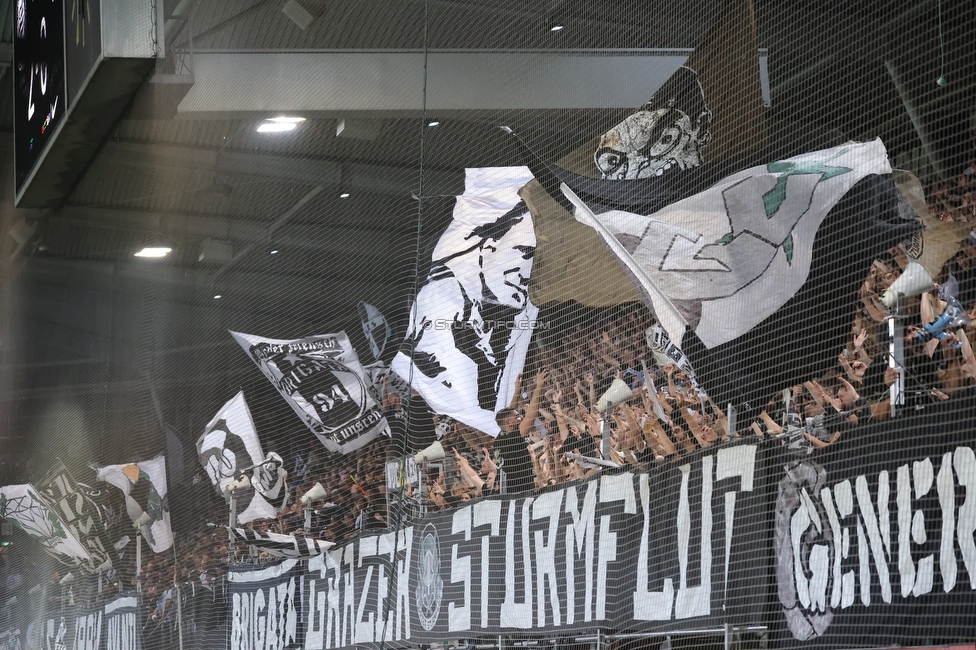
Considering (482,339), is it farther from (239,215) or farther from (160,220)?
(160,220)

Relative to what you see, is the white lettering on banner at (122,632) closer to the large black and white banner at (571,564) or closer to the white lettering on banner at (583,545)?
the large black and white banner at (571,564)

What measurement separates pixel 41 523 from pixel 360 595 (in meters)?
3.59

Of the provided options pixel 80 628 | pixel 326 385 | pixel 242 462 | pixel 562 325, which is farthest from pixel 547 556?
pixel 80 628

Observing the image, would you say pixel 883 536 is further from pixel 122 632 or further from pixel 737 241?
pixel 122 632

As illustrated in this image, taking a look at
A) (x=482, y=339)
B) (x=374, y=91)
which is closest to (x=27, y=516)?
(x=374, y=91)

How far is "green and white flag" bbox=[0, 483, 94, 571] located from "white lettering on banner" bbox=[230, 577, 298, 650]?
1.94 metres

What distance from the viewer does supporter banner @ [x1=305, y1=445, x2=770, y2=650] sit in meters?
2.04

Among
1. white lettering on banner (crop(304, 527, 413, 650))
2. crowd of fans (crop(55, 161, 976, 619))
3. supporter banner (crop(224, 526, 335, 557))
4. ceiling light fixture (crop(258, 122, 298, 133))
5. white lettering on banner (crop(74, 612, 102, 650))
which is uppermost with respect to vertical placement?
ceiling light fixture (crop(258, 122, 298, 133))

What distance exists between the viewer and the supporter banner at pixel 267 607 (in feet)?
11.2

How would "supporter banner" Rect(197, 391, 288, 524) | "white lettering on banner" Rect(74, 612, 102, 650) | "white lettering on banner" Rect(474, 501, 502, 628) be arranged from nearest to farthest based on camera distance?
"white lettering on banner" Rect(474, 501, 502, 628)
"supporter banner" Rect(197, 391, 288, 524)
"white lettering on banner" Rect(74, 612, 102, 650)

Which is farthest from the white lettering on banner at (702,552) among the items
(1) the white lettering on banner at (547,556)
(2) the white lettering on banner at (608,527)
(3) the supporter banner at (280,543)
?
(3) the supporter banner at (280,543)

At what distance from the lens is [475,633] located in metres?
2.62

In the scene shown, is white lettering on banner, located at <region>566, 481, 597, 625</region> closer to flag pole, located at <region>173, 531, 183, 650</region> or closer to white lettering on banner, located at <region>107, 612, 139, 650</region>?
flag pole, located at <region>173, 531, 183, 650</region>

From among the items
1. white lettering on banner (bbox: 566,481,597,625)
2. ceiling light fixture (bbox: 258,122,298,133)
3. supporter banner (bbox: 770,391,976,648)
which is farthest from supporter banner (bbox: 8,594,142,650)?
supporter banner (bbox: 770,391,976,648)
